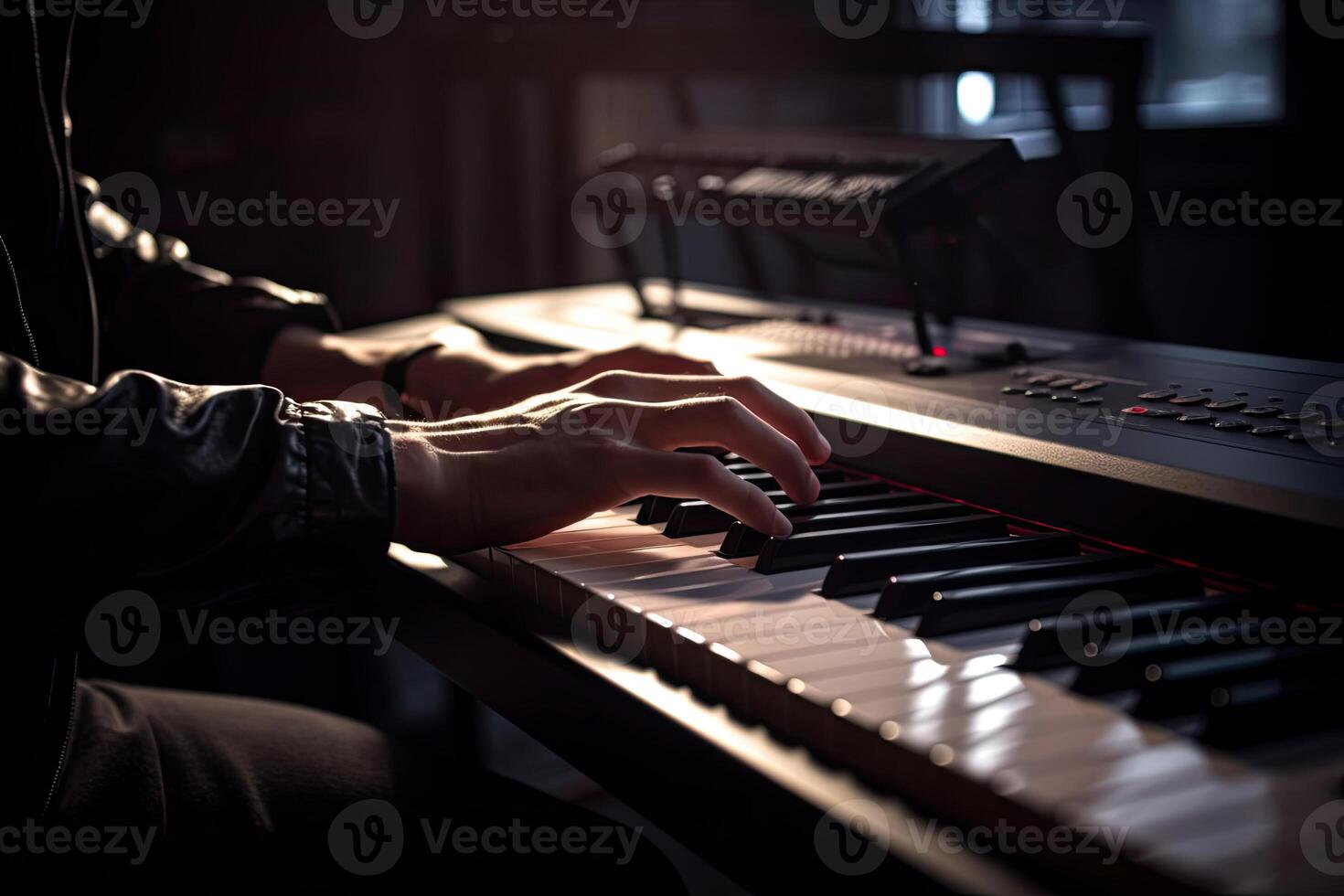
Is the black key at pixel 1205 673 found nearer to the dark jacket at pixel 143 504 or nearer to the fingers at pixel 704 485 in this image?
the fingers at pixel 704 485

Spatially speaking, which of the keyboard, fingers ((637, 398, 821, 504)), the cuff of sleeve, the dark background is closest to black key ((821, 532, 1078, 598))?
the keyboard

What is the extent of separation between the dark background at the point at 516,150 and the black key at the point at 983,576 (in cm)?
55

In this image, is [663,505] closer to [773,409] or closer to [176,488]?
[773,409]

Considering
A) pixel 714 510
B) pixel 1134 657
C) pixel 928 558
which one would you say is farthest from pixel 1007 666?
pixel 714 510

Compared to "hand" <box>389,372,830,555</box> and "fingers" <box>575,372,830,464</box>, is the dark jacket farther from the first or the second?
"fingers" <box>575,372,830,464</box>

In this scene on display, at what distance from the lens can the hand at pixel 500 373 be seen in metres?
1.30

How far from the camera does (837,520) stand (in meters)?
1.02

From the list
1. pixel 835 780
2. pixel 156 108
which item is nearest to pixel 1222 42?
pixel 835 780

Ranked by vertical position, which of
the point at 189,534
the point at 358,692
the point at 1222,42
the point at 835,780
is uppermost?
the point at 1222,42

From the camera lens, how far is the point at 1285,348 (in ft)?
4.26

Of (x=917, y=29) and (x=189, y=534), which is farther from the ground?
(x=917, y=29)

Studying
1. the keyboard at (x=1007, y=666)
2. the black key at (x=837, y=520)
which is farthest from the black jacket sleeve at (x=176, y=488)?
the black key at (x=837, y=520)

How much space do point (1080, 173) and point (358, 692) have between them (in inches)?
69.7

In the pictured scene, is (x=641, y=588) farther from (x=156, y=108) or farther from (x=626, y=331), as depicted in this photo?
(x=156, y=108)
